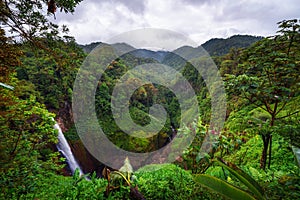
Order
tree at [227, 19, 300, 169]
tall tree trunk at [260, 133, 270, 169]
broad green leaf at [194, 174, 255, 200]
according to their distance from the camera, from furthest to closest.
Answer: tall tree trunk at [260, 133, 270, 169], tree at [227, 19, 300, 169], broad green leaf at [194, 174, 255, 200]

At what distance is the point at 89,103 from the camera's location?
1275 cm

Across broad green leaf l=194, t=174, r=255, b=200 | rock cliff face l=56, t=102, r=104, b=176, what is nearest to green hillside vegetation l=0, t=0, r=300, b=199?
broad green leaf l=194, t=174, r=255, b=200

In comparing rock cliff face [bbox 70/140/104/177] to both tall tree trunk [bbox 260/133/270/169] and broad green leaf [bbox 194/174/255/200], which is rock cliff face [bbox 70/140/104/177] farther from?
broad green leaf [bbox 194/174/255/200]

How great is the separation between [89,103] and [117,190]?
36.4 ft

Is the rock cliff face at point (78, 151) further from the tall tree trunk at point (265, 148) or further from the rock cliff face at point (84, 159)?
the tall tree trunk at point (265, 148)

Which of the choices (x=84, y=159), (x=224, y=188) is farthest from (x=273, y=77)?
(x=84, y=159)

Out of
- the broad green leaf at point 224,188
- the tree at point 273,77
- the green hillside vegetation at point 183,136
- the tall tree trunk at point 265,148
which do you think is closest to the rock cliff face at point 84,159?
the green hillside vegetation at point 183,136

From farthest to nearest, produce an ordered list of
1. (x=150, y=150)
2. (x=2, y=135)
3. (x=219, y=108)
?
(x=150, y=150) → (x=219, y=108) → (x=2, y=135)

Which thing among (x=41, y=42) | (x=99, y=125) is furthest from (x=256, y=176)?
(x=99, y=125)

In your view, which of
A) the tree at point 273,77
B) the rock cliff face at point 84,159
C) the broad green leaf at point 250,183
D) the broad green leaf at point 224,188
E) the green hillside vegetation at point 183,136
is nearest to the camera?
the broad green leaf at point 224,188

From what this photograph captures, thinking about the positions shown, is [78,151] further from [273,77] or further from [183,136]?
[273,77]

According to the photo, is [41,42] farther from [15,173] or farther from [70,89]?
[70,89]

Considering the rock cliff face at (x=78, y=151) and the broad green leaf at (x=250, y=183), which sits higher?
the broad green leaf at (x=250, y=183)

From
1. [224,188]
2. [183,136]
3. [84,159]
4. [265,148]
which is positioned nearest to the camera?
[224,188]
